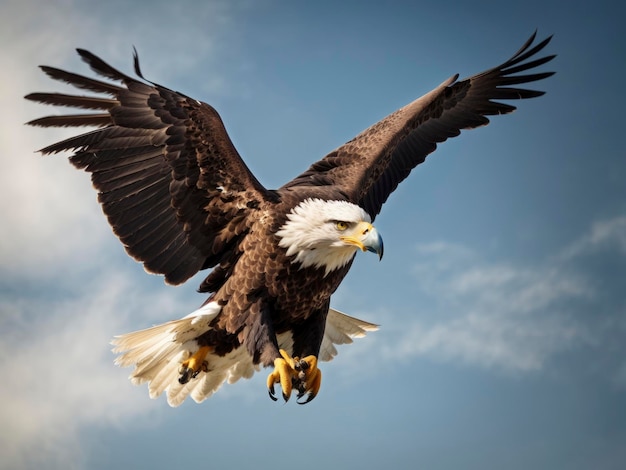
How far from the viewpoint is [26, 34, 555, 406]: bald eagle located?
6273mm

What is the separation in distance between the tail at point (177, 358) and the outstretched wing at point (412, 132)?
4.24 feet

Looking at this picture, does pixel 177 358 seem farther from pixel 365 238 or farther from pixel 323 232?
pixel 365 238

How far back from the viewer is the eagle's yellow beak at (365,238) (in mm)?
6164

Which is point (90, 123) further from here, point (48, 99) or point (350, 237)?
point (350, 237)

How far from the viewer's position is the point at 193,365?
695 centimetres

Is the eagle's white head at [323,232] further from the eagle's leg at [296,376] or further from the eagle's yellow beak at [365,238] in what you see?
the eagle's leg at [296,376]

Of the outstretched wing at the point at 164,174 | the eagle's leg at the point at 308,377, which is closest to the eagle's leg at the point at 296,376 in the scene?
the eagle's leg at the point at 308,377

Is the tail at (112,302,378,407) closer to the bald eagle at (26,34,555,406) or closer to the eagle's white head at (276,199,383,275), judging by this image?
the bald eagle at (26,34,555,406)

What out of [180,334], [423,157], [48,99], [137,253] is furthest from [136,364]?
[423,157]

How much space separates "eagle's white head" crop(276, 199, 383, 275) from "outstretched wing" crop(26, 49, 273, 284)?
1.15ft

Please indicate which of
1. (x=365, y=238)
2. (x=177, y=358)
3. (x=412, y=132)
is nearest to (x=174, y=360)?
(x=177, y=358)

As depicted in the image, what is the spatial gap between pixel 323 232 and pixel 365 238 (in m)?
0.30

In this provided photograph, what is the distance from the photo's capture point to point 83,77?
6258 millimetres

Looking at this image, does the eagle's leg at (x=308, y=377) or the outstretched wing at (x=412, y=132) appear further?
the outstretched wing at (x=412, y=132)
